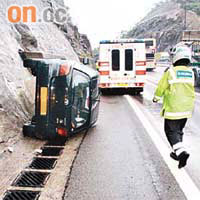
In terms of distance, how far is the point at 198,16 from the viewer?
87875mm

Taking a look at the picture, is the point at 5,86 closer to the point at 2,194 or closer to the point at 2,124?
the point at 2,124

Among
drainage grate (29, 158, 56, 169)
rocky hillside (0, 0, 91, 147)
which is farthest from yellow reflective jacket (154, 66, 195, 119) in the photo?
rocky hillside (0, 0, 91, 147)

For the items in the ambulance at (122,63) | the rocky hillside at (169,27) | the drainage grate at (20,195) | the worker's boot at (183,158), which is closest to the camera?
the drainage grate at (20,195)

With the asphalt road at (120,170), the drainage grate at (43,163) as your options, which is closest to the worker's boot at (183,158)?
the asphalt road at (120,170)

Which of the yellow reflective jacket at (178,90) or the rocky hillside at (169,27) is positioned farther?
the rocky hillside at (169,27)

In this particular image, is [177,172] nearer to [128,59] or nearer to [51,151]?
[51,151]

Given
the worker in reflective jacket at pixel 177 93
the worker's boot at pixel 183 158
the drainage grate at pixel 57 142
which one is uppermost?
the worker in reflective jacket at pixel 177 93

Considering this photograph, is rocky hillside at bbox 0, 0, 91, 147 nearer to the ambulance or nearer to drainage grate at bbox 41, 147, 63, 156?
drainage grate at bbox 41, 147, 63, 156

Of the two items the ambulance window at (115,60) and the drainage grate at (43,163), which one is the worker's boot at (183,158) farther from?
the ambulance window at (115,60)

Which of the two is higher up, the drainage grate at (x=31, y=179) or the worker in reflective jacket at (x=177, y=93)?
the worker in reflective jacket at (x=177, y=93)

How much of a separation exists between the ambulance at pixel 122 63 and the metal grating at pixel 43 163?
10.3 meters

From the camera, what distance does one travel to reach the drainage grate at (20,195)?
12.9 ft

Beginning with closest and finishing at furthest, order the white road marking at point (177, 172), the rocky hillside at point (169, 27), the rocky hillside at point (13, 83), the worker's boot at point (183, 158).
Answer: the white road marking at point (177, 172) < the worker's boot at point (183, 158) < the rocky hillside at point (13, 83) < the rocky hillside at point (169, 27)

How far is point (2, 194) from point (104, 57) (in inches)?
466
